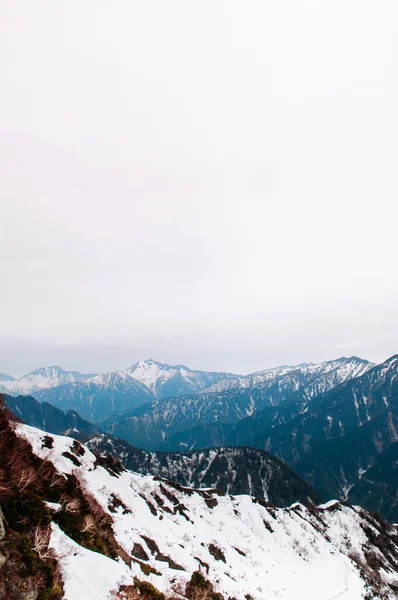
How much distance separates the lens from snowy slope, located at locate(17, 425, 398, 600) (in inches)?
830

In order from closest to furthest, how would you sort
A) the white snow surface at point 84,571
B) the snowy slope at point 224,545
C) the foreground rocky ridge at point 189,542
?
1. the white snow surface at point 84,571
2. the foreground rocky ridge at point 189,542
3. the snowy slope at point 224,545

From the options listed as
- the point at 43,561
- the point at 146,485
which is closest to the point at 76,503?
the point at 43,561

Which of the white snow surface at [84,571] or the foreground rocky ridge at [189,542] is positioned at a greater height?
the white snow surface at [84,571]

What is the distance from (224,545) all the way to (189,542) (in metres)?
8.73

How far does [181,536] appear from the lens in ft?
144

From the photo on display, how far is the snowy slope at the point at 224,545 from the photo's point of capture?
21.1 metres

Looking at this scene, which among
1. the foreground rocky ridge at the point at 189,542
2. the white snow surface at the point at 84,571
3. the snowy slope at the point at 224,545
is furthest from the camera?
the snowy slope at the point at 224,545

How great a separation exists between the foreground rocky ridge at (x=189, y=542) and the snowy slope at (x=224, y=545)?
157 millimetres

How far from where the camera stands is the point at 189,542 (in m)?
42.5

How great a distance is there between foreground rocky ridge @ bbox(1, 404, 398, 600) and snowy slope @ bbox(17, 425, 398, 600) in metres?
0.16

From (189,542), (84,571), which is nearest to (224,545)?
(189,542)

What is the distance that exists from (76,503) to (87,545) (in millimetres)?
3791

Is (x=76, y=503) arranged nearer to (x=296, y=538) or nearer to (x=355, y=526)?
(x=296, y=538)

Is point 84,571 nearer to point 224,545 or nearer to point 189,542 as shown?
point 189,542
